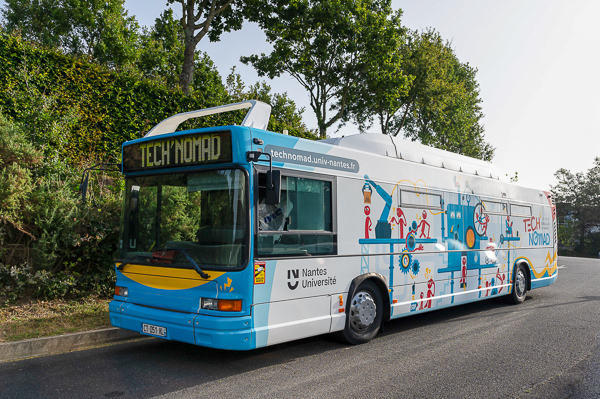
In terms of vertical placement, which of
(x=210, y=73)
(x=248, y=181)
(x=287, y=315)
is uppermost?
(x=210, y=73)

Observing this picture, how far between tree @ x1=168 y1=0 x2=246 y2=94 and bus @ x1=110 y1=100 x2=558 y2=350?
963 centimetres

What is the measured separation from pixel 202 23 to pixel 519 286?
13386 millimetres

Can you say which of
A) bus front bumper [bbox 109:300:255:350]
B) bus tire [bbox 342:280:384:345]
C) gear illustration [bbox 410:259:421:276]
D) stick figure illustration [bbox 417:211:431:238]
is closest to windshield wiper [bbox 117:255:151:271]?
bus front bumper [bbox 109:300:255:350]

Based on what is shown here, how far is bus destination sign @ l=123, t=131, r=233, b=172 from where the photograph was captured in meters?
5.43

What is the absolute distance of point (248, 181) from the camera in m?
5.29

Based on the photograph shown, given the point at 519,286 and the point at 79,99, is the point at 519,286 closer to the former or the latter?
the point at 519,286

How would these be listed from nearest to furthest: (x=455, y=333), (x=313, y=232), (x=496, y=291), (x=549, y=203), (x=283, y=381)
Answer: (x=283, y=381) < (x=313, y=232) < (x=455, y=333) < (x=496, y=291) < (x=549, y=203)

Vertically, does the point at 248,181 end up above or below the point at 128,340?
above

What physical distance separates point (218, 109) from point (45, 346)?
3843mm

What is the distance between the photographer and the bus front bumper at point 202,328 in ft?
16.5

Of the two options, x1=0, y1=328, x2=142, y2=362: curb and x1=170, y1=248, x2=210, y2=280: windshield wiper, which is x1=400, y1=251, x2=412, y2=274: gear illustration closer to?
x1=170, y1=248, x2=210, y2=280: windshield wiper

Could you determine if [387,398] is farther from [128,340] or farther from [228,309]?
[128,340]

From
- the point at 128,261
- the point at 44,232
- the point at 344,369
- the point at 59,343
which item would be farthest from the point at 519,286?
the point at 44,232

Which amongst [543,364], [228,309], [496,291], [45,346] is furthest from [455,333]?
[45,346]
